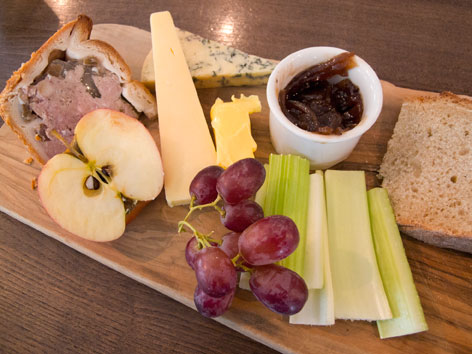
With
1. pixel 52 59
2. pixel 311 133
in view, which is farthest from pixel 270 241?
pixel 52 59

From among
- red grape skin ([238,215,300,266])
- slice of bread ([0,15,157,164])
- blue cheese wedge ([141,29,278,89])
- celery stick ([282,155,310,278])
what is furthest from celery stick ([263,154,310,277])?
slice of bread ([0,15,157,164])

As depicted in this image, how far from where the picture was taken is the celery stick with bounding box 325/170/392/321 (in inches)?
47.6

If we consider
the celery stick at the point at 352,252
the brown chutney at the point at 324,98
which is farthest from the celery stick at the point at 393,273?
the brown chutney at the point at 324,98

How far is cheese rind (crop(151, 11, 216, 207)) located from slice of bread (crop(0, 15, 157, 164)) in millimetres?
121

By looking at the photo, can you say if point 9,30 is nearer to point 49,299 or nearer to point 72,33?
point 72,33

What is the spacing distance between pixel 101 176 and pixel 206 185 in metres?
0.40

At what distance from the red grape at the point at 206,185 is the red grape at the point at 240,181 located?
7 centimetres

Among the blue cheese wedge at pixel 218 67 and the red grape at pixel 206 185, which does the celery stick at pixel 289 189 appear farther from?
the blue cheese wedge at pixel 218 67

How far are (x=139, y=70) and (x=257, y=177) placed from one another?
0.93 m

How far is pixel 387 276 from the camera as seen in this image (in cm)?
126

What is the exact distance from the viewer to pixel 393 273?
1253 mm

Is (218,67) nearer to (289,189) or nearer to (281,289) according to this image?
(289,189)

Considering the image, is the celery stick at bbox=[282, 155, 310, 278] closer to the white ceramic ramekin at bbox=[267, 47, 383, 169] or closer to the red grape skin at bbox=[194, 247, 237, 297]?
the white ceramic ramekin at bbox=[267, 47, 383, 169]

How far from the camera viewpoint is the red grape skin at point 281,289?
41.2 inches
